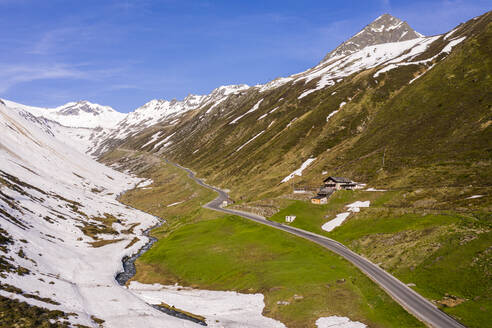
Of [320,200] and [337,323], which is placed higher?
[320,200]

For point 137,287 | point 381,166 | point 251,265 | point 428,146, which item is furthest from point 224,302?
point 428,146

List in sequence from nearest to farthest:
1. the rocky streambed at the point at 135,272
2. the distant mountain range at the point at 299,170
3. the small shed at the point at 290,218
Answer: the rocky streambed at the point at 135,272
the distant mountain range at the point at 299,170
the small shed at the point at 290,218

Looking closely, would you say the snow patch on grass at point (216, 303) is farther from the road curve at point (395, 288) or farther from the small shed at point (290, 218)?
the small shed at point (290, 218)

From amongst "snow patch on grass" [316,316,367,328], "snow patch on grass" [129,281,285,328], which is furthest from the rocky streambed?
"snow patch on grass" [316,316,367,328]

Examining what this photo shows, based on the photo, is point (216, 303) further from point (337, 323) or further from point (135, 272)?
point (135, 272)

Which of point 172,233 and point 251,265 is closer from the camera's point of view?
point 251,265

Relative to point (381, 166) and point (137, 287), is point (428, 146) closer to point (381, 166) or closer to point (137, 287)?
point (381, 166)

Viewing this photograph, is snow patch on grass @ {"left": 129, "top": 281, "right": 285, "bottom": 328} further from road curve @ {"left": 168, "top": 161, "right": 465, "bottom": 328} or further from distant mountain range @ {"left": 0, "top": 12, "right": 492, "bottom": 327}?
road curve @ {"left": 168, "top": 161, "right": 465, "bottom": 328}

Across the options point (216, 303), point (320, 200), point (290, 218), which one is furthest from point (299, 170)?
point (216, 303)

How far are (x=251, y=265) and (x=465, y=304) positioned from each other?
114 feet

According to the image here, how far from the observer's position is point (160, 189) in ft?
655

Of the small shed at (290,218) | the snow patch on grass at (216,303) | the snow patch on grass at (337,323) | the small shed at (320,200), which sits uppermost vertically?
the small shed at (320,200)

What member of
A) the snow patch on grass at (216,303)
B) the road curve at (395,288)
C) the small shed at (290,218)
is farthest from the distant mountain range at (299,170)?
the small shed at (290,218)

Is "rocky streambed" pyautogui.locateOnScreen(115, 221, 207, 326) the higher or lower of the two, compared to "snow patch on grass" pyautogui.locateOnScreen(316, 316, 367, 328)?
higher
